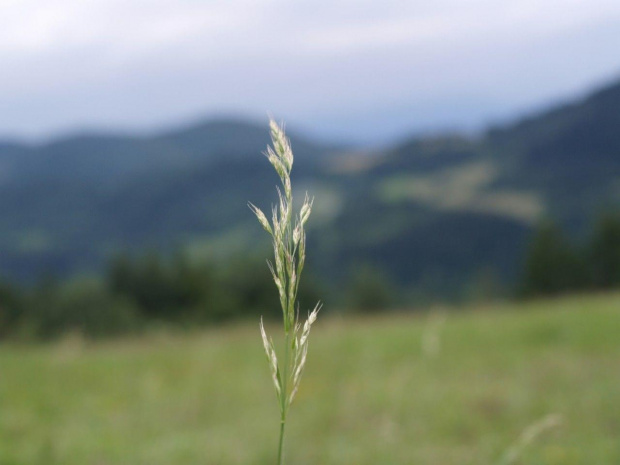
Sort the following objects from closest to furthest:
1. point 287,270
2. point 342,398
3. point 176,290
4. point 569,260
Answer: point 287,270
point 342,398
point 569,260
point 176,290

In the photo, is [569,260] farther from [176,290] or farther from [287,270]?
[287,270]

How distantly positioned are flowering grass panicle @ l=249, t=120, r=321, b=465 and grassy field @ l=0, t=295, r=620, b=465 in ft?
12.6

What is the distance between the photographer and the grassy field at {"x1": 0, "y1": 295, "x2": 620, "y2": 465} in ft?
15.2

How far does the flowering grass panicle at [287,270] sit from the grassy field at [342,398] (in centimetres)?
384

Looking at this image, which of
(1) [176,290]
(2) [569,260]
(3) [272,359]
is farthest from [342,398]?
(1) [176,290]

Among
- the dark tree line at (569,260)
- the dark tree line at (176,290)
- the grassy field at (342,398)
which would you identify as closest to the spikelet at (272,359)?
the grassy field at (342,398)

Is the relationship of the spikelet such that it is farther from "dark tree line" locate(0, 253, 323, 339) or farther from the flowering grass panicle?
"dark tree line" locate(0, 253, 323, 339)

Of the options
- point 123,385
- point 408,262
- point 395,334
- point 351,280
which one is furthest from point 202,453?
point 408,262

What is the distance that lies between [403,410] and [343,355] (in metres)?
3.28

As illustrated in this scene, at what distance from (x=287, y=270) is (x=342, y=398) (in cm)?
610

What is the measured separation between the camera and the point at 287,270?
0.75 m

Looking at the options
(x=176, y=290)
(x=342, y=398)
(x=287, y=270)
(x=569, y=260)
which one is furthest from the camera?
(x=176, y=290)

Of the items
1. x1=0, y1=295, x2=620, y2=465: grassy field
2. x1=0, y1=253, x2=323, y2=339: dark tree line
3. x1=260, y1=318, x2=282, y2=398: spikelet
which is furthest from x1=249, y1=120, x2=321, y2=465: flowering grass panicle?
x1=0, y1=253, x2=323, y2=339: dark tree line

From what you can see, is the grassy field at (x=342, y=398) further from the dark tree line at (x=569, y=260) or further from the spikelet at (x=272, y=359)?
the dark tree line at (x=569, y=260)
